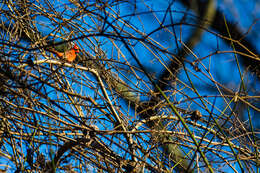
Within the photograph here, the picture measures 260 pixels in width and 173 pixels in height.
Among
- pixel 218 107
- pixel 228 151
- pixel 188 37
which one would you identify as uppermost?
pixel 188 37

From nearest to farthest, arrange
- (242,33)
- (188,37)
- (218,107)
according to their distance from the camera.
Result: (242,33), (188,37), (218,107)

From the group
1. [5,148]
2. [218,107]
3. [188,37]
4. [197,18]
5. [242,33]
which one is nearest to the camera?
[197,18]

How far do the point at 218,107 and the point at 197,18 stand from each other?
2.17ft

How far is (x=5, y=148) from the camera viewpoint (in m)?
1.74

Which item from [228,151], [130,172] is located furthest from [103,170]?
[228,151]

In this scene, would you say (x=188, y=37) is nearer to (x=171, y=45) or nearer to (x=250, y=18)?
(x=171, y=45)

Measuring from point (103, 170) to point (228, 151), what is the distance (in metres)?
0.69

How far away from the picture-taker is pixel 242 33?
1.18 metres

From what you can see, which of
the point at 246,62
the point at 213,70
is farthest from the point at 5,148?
the point at 246,62

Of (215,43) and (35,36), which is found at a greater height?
(35,36)

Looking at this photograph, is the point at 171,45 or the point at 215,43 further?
the point at 171,45

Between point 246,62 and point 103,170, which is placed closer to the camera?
point 246,62

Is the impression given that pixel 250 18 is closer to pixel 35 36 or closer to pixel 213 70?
pixel 213 70

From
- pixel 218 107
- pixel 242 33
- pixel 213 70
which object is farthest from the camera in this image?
pixel 218 107
